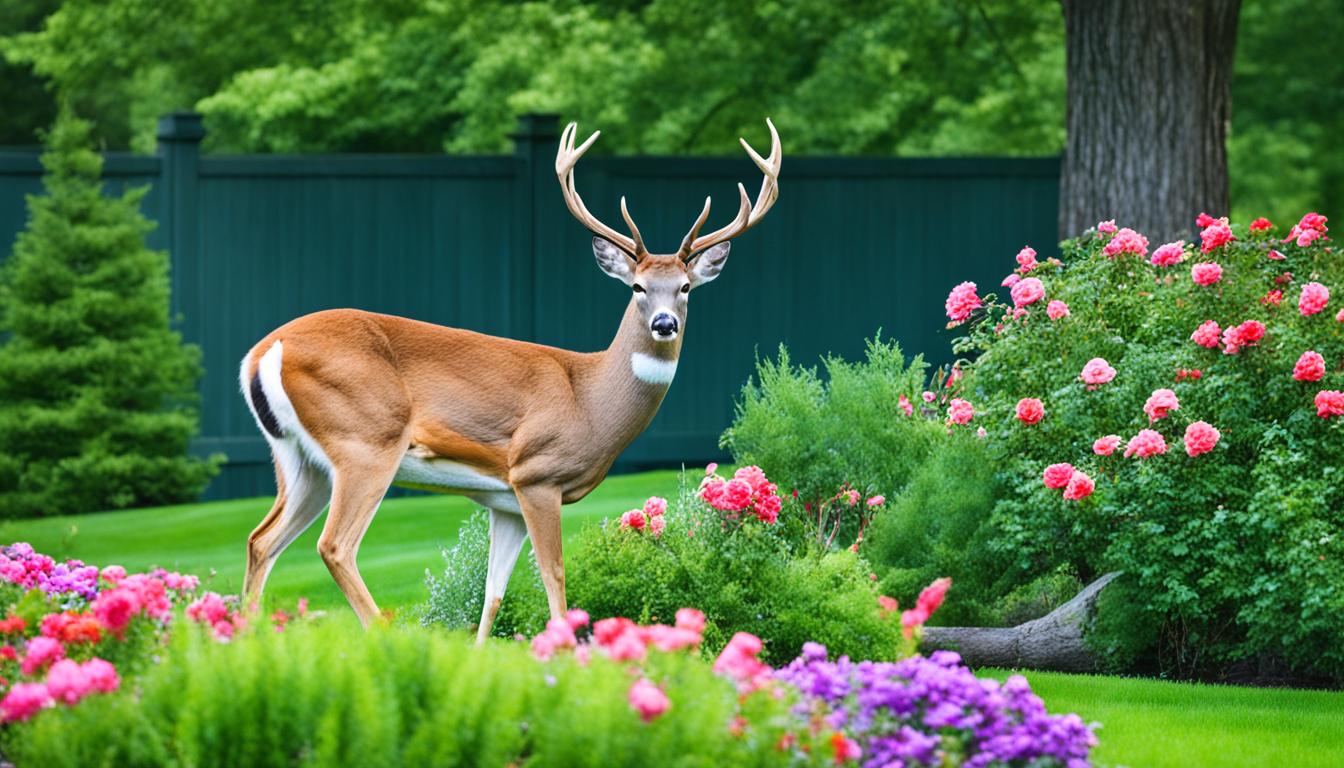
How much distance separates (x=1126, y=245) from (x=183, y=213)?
7797 mm

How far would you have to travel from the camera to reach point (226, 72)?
23047 millimetres

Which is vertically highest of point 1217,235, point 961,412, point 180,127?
point 180,127

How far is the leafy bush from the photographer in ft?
22.3

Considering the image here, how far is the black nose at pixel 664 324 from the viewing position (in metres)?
6.55

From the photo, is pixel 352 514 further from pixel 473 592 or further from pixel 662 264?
pixel 662 264

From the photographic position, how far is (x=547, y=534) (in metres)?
6.66

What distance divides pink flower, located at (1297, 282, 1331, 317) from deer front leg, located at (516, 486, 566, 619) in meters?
2.87

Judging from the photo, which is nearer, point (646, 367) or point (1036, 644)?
point (646, 367)

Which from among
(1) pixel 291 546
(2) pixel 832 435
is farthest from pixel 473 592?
(1) pixel 291 546

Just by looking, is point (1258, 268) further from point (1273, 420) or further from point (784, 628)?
point (784, 628)

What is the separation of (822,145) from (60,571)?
14.1 metres

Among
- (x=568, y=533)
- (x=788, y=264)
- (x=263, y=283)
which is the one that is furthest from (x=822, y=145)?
(x=568, y=533)

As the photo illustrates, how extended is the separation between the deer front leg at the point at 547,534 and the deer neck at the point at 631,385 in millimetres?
319

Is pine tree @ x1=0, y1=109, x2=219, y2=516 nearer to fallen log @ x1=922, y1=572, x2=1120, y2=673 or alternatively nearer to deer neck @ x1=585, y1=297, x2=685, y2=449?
deer neck @ x1=585, y1=297, x2=685, y2=449
